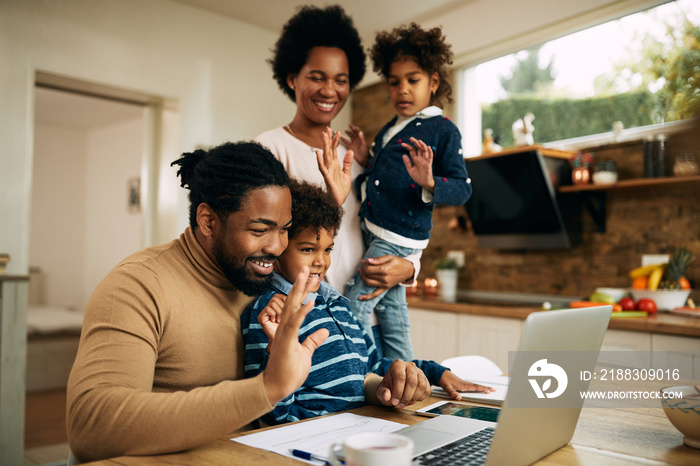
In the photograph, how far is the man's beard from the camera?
3.87 feet

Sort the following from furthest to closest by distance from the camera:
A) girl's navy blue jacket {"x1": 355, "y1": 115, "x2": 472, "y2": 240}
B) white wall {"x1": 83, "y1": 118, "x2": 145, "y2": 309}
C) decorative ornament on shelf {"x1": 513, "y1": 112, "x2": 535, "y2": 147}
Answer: white wall {"x1": 83, "y1": 118, "x2": 145, "y2": 309} → decorative ornament on shelf {"x1": 513, "y1": 112, "x2": 535, "y2": 147} → girl's navy blue jacket {"x1": 355, "y1": 115, "x2": 472, "y2": 240}

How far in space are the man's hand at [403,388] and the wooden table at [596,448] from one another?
0.10ft

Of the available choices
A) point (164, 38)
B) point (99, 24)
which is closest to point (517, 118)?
point (164, 38)

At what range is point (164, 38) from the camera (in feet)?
12.8

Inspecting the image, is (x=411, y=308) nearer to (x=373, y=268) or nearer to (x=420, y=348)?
(x=420, y=348)

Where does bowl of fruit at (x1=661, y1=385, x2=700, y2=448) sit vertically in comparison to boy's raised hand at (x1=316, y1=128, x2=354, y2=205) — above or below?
below

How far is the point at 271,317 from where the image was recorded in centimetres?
109

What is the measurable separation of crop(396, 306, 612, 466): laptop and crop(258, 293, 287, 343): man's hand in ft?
0.97

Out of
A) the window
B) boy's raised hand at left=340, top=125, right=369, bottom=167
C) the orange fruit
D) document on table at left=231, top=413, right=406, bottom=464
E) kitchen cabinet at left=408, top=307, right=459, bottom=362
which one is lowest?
kitchen cabinet at left=408, top=307, right=459, bottom=362

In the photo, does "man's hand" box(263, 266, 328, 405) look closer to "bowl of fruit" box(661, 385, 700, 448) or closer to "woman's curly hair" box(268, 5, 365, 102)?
"bowl of fruit" box(661, 385, 700, 448)

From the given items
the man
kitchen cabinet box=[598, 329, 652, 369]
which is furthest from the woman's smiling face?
kitchen cabinet box=[598, 329, 652, 369]

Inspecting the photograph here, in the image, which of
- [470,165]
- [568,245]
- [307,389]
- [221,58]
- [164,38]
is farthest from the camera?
[221,58]

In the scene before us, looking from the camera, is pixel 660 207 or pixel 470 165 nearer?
pixel 660 207

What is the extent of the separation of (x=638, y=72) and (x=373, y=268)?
259cm
